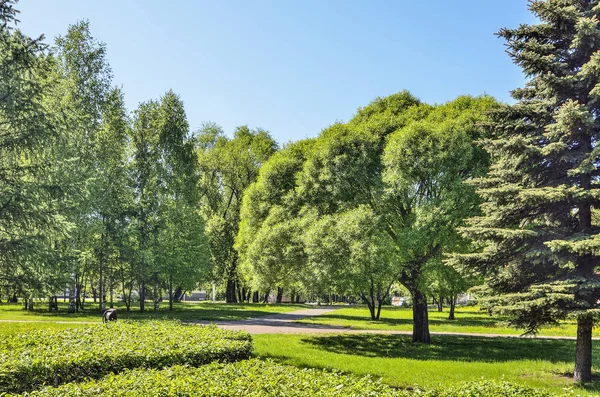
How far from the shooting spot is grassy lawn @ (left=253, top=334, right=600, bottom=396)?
12.6 meters

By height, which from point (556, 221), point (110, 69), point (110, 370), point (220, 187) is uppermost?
point (110, 69)

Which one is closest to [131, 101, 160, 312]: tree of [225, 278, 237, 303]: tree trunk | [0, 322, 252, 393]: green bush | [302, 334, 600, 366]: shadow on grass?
[302, 334, 600, 366]: shadow on grass

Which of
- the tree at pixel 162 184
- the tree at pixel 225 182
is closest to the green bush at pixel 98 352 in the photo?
the tree at pixel 162 184

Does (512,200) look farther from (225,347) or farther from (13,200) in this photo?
(13,200)

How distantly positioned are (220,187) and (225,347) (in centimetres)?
4111

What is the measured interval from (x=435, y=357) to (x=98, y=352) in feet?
43.3

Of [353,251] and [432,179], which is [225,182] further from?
[432,179]

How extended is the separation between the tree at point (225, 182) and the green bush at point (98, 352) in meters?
33.3

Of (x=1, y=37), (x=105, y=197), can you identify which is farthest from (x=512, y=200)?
(x=105, y=197)

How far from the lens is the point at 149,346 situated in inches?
366

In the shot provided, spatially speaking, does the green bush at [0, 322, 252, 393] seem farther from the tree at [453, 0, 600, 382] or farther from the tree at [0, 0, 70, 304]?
the tree at [453, 0, 600, 382]

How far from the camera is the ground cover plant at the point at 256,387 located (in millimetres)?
5793

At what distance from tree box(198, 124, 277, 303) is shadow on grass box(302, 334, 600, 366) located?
85.7ft

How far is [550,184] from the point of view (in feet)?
42.5
